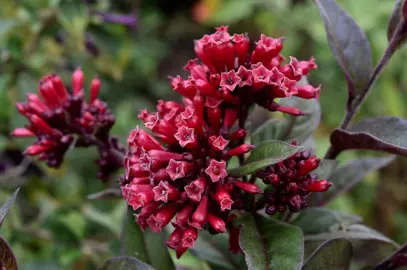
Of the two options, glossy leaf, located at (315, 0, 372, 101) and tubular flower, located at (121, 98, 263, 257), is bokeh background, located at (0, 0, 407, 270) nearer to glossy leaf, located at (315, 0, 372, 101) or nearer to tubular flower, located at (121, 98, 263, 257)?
tubular flower, located at (121, 98, 263, 257)

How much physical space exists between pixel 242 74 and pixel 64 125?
48 centimetres

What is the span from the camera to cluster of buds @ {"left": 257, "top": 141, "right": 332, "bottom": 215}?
942 millimetres

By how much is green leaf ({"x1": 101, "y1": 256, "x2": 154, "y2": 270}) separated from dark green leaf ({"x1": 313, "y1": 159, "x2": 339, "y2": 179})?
356 millimetres

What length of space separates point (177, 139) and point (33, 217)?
49.2 inches

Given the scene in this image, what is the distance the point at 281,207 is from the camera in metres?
0.96

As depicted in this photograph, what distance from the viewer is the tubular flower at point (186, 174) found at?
92 centimetres

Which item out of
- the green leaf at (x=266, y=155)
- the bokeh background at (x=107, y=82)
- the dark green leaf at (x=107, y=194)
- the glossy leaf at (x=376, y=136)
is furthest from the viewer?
the bokeh background at (x=107, y=82)

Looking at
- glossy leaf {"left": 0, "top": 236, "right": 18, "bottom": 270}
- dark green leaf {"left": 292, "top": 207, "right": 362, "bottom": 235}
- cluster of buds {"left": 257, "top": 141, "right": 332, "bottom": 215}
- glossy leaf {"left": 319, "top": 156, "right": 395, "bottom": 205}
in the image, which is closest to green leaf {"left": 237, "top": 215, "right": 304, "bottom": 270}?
cluster of buds {"left": 257, "top": 141, "right": 332, "bottom": 215}

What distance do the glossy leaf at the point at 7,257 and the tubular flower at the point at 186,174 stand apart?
0.22 m

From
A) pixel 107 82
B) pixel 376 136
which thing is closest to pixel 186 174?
pixel 376 136

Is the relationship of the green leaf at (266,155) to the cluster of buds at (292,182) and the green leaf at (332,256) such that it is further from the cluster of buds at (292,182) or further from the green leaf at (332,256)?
the green leaf at (332,256)

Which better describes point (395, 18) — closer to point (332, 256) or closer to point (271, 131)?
point (271, 131)

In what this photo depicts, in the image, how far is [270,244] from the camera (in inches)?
37.4

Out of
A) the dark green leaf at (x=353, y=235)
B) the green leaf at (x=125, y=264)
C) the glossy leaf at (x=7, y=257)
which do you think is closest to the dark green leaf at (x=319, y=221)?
the dark green leaf at (x=353, y=235)
